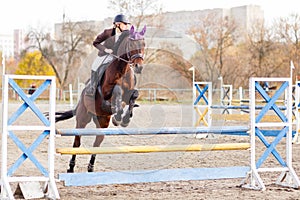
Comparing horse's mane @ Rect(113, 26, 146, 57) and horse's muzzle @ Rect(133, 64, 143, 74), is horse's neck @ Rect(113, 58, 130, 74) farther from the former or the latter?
horse's muzzle @ Rect(133, 64, 143, 74)

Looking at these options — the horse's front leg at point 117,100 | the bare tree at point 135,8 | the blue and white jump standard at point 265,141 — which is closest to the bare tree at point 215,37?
the bare tree at point 135,8

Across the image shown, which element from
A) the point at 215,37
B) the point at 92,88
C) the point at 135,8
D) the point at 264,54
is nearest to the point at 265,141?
the point at 92,88

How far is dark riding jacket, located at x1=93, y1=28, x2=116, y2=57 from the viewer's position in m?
6.93

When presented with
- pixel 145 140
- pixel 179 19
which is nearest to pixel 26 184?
pixel 145 140

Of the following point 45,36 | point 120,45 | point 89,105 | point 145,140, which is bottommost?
point 145,140

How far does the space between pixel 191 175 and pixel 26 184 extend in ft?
5.77

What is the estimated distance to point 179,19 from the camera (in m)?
42.6

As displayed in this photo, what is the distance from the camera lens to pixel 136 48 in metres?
6.65

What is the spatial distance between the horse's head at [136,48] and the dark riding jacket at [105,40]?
0.31 metres

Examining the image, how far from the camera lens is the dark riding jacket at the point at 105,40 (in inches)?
273

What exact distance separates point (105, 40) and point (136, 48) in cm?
56

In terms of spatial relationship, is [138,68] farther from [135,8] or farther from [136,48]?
[135,8]

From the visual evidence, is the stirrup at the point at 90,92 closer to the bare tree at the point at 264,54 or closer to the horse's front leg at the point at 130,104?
the horse's front leg at the point at 130,104

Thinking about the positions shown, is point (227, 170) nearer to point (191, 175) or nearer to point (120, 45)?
point (191, 175)
